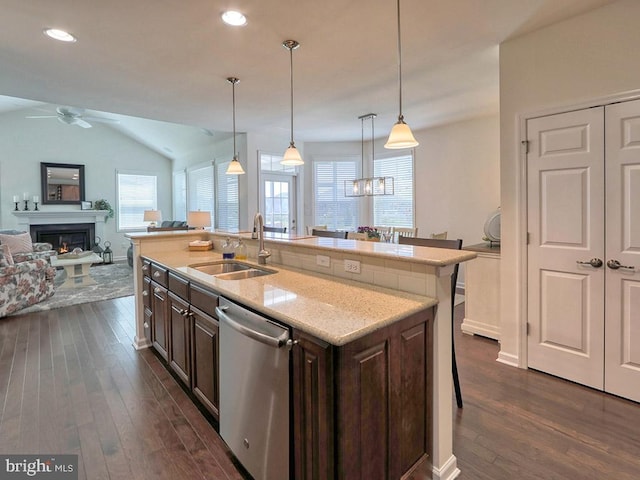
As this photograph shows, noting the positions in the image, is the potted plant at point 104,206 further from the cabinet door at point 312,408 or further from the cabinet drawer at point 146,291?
the cabinet door at point 312,408

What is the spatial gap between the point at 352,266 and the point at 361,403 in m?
0.85

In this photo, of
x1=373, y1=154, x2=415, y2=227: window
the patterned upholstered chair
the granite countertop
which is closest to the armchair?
the patterned upholstered chair

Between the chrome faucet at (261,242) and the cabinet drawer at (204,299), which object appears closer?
the cabinet drawer at (204,299)

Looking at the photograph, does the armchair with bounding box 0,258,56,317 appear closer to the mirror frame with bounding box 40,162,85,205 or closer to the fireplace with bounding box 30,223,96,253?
the fireplace with bounding box 30,223,96,253

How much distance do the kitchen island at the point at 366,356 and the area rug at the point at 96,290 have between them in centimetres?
385

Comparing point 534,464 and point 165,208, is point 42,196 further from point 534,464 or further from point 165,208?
point 534,464

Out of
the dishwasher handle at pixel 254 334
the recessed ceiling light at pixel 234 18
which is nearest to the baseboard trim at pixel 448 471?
the dishwasher handle at pixel 254 334

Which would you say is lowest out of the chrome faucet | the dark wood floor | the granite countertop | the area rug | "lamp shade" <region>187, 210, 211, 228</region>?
the dark wood floor

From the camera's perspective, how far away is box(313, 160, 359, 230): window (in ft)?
22.4

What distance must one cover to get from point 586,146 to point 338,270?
2.02 m

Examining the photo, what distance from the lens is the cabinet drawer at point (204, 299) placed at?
1.91 m

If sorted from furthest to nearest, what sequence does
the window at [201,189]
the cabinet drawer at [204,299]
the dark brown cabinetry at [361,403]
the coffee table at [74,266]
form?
the window at [201,189]
the coffee table at [74,266]
the cabinet drawer at [204,299]
the dark brown cabinetry at [361,403]

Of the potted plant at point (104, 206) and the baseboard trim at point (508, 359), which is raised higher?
the potted plant at point (104, 206)

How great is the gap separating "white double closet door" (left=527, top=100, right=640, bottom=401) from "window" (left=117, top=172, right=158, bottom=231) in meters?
9.25
